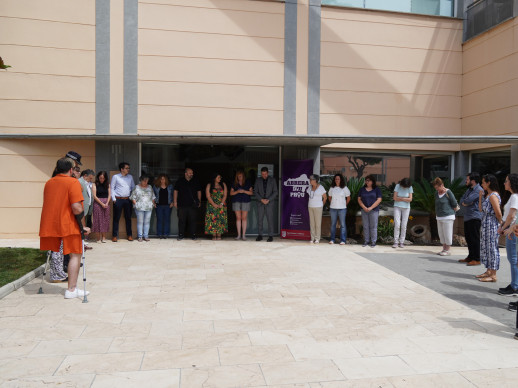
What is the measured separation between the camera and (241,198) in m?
11.6

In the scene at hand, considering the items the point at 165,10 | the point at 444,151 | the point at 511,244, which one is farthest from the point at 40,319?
the point at 444,151

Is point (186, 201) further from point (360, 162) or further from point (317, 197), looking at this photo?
point (360, 162)

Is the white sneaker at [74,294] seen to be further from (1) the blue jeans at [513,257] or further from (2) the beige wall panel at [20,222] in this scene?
(2) the beige wall panel at [20,222]

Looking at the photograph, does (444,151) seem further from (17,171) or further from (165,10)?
(17,171)

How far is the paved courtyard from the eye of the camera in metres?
3.72

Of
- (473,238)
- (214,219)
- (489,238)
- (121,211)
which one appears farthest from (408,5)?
(121,211)

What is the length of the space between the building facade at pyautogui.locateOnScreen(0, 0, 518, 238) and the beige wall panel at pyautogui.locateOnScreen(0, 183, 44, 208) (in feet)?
0.11

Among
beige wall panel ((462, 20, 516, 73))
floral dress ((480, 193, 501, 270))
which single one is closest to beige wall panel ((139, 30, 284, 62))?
beige wall panel ((462, 20, 516, 73))

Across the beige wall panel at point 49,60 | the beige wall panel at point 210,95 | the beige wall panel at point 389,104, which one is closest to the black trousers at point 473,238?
the beige wall panel at point 389,104

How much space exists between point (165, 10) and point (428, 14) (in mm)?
7218

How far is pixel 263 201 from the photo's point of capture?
449 inches

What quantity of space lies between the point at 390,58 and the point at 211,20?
4.95m

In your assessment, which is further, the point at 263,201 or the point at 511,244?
the point at 263,201

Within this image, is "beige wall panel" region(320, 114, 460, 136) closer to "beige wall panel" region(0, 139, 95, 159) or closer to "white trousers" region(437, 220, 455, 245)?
"white trousers" region(437, 220, 455, 245)
